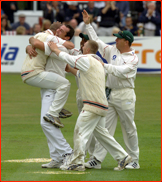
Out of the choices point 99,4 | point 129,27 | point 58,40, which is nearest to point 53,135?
point 58,40

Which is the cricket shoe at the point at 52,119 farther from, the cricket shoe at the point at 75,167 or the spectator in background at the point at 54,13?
the spectator in background at the point at 54,13

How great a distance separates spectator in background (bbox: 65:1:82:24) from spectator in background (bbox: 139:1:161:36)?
3.21 m

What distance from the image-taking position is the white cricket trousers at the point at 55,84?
757cm

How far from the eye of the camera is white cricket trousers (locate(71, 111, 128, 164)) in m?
7.08

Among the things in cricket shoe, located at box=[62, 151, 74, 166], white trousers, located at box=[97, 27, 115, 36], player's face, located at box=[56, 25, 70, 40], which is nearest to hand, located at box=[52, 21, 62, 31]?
player's face, located at box=[56, 25, 70, 40]

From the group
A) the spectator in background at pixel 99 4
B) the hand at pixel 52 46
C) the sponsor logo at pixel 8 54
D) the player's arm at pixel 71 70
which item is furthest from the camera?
the spectator in background at pixel 99 4

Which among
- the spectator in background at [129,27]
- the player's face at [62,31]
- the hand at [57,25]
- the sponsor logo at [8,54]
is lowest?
the sponsor logo at [8,54]

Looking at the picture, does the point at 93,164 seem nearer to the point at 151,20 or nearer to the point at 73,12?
the point at 151,20

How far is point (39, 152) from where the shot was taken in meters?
Answer: 8.77

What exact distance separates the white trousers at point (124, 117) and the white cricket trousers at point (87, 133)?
493mm

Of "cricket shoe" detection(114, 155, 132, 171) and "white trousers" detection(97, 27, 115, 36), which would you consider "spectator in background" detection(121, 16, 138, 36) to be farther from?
"cricket shoe" detection(114, 155, 132, 171)

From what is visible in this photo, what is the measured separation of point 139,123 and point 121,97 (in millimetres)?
4366

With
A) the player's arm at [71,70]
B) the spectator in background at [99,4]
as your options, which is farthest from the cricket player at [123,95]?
the spectator in background at [99,4]

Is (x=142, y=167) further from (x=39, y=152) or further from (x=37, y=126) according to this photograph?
(x=37, y=126)
